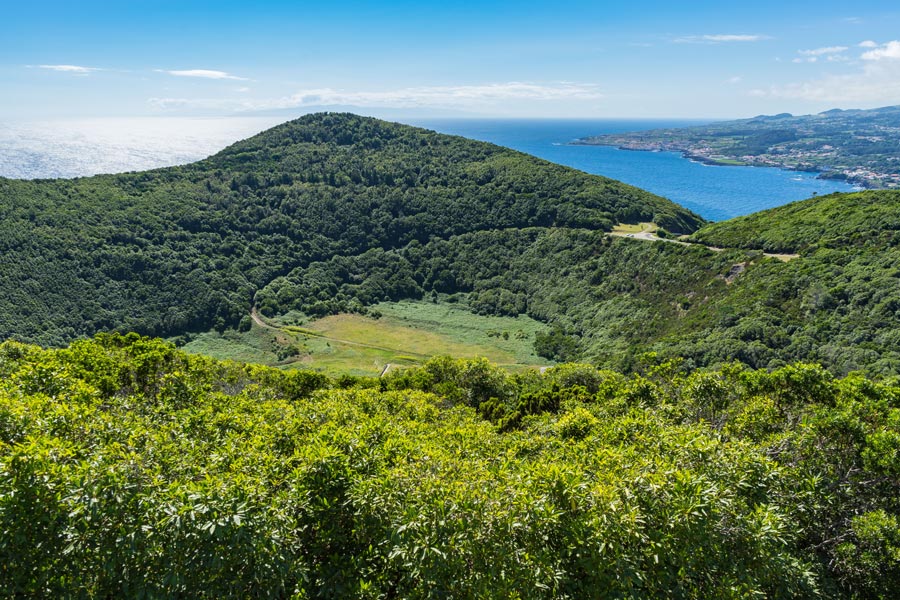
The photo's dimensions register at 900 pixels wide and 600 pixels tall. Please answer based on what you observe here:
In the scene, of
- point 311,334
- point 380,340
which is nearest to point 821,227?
point 380,340

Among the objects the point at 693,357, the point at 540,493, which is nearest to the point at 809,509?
the point at 540,493

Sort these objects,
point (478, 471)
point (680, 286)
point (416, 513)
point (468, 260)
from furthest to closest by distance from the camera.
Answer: point (468, 260) → point (680, 286) → point (478, 471) → point (416, 513)

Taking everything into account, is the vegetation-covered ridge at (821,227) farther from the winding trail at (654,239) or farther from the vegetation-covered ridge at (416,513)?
the vegetation-covered ridge at (416,513)

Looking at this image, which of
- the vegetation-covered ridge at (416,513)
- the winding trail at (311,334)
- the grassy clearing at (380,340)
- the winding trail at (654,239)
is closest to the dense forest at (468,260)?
the winding trail at (654,239)

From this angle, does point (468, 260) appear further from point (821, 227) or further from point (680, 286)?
point (821, 227)

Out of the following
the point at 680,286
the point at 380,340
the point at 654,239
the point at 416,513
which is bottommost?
the point at 380,340

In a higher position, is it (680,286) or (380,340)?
(680,286)
